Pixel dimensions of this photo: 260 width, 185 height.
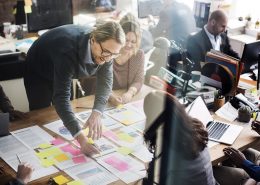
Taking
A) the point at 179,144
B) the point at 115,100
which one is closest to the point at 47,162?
the point at 179,144

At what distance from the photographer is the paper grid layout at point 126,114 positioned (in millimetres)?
2203

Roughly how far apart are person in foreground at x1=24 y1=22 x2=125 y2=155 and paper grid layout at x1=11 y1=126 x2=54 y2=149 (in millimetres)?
171

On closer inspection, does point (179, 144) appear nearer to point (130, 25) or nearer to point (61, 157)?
point (61, 157)

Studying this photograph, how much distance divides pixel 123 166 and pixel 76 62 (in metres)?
0.60

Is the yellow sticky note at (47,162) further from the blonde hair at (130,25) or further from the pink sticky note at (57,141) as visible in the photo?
the blonde hair at (130,25)

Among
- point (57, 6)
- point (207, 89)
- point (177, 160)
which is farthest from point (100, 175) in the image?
point (57, 6)

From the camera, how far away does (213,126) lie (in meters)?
2.25

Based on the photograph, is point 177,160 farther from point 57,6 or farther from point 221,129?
point 57,6

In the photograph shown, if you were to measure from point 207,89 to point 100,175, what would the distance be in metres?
1.15

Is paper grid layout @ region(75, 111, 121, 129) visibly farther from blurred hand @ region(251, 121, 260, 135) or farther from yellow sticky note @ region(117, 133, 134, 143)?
blurred hand @ region(251, 121, 260, 135)

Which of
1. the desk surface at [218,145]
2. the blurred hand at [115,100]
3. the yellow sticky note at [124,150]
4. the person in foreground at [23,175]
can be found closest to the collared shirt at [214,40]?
the desk surface at [218,145]

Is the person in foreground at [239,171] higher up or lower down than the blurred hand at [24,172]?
lower down

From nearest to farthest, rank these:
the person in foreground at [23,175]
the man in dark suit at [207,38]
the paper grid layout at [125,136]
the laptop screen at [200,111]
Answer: the person in foreground at [23,175] → the paper grid layout at [125,136] → the laptop screen at [200,111] → the man in dark suit at [207,38]

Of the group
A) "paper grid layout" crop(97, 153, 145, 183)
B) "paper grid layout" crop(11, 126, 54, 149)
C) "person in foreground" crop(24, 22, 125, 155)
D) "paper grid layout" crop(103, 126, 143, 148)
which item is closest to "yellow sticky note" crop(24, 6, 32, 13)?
"person in foreground" crop(24, 22, 125, 155)
